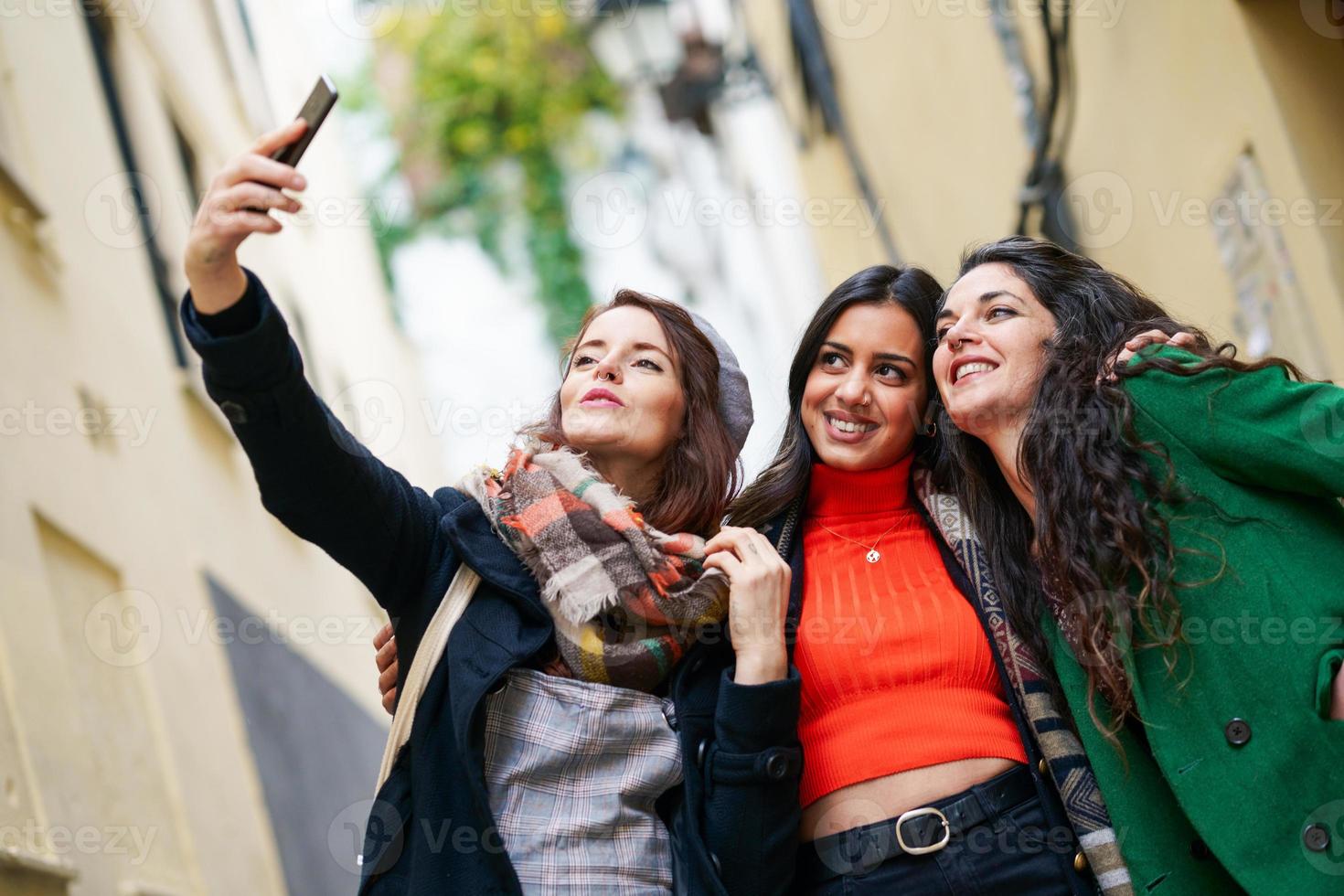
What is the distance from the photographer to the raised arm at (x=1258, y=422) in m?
2.69

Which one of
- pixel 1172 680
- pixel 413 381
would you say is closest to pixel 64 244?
pixel 1172 680

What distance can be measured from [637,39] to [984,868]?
26.0ft

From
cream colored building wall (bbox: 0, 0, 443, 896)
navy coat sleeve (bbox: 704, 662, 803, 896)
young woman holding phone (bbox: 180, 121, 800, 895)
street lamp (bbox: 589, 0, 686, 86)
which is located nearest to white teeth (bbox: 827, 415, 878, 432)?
young woman holding phone (bbox: 180, 121, 800, 895)

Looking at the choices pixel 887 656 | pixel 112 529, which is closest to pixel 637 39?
pixel 112 529

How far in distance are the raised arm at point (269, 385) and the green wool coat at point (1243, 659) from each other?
159 centimetres

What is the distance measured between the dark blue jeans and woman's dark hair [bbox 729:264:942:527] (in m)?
0.94

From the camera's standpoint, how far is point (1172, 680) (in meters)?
2.87

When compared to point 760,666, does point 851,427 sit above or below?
above

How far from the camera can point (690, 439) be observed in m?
3.47

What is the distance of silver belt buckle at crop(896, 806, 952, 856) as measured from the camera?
293cm

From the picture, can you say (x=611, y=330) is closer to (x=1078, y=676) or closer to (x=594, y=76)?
(x=1078, y=676)

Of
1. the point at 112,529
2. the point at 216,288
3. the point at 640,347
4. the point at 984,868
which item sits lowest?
the point at 984,868

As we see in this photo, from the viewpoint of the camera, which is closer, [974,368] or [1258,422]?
[1258,422]

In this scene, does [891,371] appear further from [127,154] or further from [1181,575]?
[127,154]
